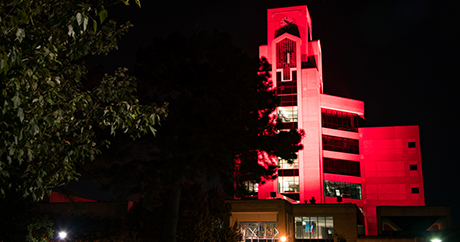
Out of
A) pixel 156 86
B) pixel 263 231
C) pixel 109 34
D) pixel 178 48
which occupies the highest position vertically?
pixel 178 48

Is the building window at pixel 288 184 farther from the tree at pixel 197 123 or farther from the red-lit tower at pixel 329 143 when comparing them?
the tree at pixel 197 123

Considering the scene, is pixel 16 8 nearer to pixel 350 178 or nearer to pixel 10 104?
pixel 10 104

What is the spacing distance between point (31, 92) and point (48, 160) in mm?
1699

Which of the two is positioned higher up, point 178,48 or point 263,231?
point 178,48

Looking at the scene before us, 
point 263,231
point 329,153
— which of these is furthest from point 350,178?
point 263,231

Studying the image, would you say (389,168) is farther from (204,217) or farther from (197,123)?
(197,123)

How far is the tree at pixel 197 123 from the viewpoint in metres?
23.5

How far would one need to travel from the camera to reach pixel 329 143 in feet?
229

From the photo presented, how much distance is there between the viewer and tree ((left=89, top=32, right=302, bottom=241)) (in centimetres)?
2345

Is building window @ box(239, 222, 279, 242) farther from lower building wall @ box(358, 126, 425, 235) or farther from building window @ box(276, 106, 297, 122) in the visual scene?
lower building wall @ box(358, 126, 425, 235)

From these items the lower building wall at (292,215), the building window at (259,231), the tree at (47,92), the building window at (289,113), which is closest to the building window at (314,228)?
the lower building wall at (292,215)

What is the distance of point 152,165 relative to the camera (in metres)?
24.7

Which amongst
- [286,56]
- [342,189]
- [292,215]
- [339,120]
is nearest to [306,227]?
[292,215]

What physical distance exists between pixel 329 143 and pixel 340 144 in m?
2.42
